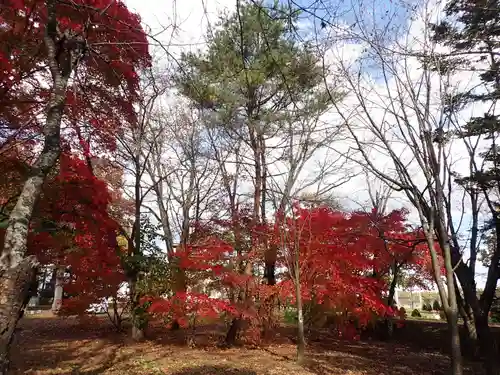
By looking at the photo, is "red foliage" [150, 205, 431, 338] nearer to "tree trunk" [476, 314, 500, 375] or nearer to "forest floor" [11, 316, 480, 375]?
"forest floor" [11, 316, 480, 375]

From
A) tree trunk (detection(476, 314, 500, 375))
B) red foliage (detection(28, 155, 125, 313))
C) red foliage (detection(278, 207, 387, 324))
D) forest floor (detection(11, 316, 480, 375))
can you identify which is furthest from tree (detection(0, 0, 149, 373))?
tree trunk (detection(476, 314, 500, 375))

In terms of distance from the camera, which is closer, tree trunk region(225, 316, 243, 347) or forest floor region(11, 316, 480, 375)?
forest floor region(11, 316, 480, 375)

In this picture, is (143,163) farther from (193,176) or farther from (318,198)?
(318,198)

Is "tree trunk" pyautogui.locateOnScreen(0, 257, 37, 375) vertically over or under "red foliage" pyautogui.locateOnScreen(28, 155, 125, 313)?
under

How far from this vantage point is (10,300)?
107 inches

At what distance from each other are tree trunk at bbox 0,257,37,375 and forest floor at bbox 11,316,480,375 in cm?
496

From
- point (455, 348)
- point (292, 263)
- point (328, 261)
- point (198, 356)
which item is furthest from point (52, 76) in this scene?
point (328, 261)

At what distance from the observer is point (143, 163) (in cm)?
1220

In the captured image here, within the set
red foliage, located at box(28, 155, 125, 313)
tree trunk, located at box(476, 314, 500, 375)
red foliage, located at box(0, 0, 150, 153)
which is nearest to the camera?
red foliage, located at box(0, 0, 150, 153)

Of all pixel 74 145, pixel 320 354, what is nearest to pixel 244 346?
pixel 320 354

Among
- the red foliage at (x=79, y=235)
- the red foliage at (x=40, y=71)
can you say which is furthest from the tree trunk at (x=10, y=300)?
the red foliage at (x=79, y=235)

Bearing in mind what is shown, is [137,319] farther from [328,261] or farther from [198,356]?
[328,261]

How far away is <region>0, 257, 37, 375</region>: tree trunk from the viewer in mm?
2674

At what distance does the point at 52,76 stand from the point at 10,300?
2159mm
